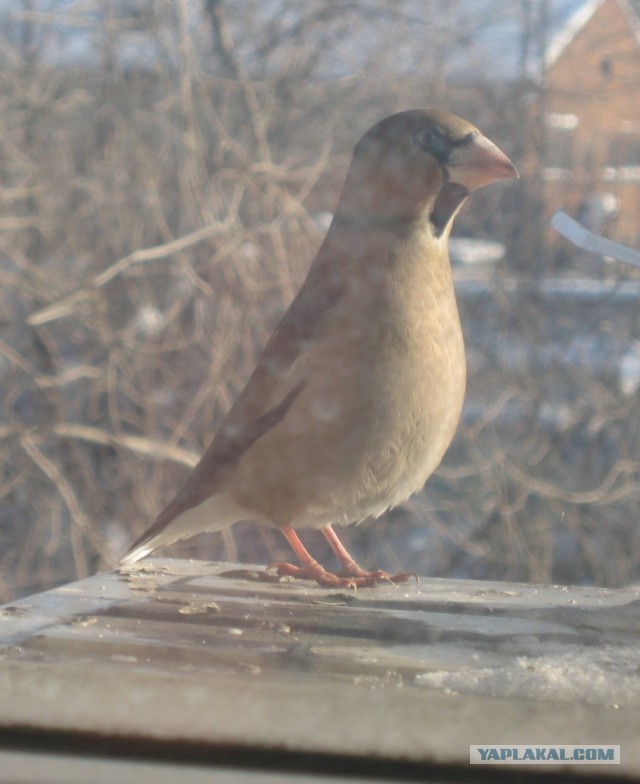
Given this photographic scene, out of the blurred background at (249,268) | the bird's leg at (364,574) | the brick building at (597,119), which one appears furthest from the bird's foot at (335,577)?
the blurred background at (249,268)

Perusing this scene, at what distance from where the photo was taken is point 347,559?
2.62m

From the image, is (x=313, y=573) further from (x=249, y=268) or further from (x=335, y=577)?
(x=249, y=268)

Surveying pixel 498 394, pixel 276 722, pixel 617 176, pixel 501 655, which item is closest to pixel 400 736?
pixel 276 722

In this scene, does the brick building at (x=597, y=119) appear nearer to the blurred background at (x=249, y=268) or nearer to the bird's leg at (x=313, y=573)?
the blurred background at (x=249, y=268)

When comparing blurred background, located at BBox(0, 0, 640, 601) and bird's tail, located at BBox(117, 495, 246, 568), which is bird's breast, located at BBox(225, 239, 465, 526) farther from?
blurred background, located at BBox(0, 0, 640, 601)

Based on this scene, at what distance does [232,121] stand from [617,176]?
2066 mm

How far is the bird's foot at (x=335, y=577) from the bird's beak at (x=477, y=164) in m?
0.82

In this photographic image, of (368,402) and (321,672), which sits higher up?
(368,402)

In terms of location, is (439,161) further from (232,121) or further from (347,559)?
(232,121)

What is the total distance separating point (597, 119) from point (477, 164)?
12.0ft

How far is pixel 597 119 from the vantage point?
18.4 ft

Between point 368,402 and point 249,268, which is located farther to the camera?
point 249,268

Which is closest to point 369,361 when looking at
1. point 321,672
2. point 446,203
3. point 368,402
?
point 368,402

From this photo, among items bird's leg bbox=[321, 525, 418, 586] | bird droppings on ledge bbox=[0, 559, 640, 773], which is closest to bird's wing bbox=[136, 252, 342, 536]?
bird's leg bbox=[321, 525, 418, 586]
